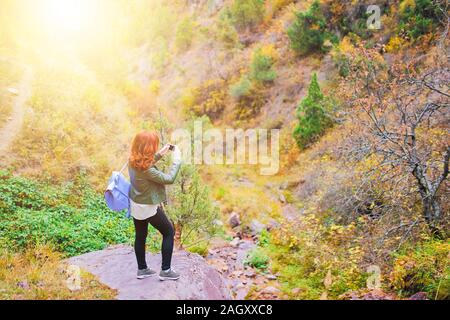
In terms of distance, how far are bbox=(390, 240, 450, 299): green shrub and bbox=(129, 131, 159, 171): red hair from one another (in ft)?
11.6

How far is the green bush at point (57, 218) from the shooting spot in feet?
20.1

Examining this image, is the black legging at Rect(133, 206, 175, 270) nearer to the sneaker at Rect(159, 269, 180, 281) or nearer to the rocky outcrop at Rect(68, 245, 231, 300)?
the sneaker at Rect(159, 269, 180, 281)

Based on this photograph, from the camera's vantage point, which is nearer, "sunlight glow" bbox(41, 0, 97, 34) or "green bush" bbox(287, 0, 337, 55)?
"green bush" bbox(287, 0, 337, 55)

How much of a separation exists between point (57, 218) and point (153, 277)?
10.0 ft

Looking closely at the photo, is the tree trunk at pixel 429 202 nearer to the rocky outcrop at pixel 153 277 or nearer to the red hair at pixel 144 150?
the rocky outcrop at pixel 153 277

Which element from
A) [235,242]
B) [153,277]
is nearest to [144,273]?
[153,277]

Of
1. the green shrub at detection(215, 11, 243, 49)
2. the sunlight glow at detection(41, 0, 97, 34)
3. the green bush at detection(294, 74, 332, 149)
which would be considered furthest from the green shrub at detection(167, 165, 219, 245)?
the sunlight glow at detection(41, 0, 97, 34)

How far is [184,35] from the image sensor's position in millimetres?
21234

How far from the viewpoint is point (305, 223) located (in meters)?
7.63

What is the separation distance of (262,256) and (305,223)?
1.24m

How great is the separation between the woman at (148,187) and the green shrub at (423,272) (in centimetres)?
293

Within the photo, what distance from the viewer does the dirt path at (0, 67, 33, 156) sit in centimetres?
893
